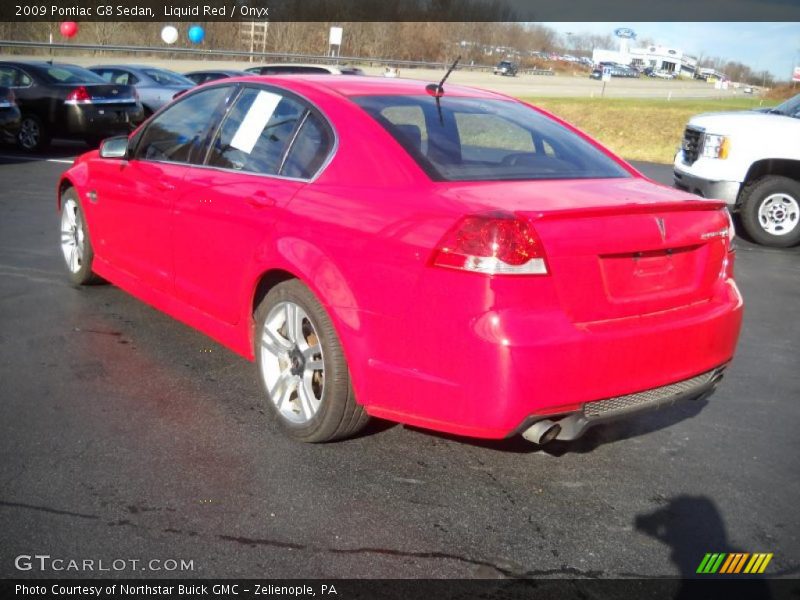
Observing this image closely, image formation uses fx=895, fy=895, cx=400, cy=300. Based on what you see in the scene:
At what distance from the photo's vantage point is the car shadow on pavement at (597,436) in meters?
4.11

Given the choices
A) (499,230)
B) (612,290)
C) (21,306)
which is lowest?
(21,306)

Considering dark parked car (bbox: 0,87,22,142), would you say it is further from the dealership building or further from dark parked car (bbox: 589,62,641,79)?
the dealership building

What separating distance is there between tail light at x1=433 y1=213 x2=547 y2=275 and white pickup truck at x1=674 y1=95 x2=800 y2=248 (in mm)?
7711

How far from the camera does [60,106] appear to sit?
15.9 metres

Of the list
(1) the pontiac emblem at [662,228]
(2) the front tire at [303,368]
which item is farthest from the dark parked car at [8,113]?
(1) the pontiac emblem at [662,228]

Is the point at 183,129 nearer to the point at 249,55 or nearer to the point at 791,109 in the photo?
the point at 791,109

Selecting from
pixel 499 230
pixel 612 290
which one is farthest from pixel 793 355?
pixel 499 230

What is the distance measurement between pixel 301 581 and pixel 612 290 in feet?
5.14

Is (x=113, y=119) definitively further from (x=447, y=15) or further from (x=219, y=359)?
(x=447, y=15)

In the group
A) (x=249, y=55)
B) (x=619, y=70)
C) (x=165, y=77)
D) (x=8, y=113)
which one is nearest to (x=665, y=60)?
(x=619, y=70)

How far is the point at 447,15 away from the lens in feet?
204

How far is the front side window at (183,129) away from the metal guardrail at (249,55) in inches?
1261

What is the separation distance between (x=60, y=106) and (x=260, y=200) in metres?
13.2

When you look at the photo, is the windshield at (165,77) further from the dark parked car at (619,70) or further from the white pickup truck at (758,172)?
the dark parked car at (619,70)
